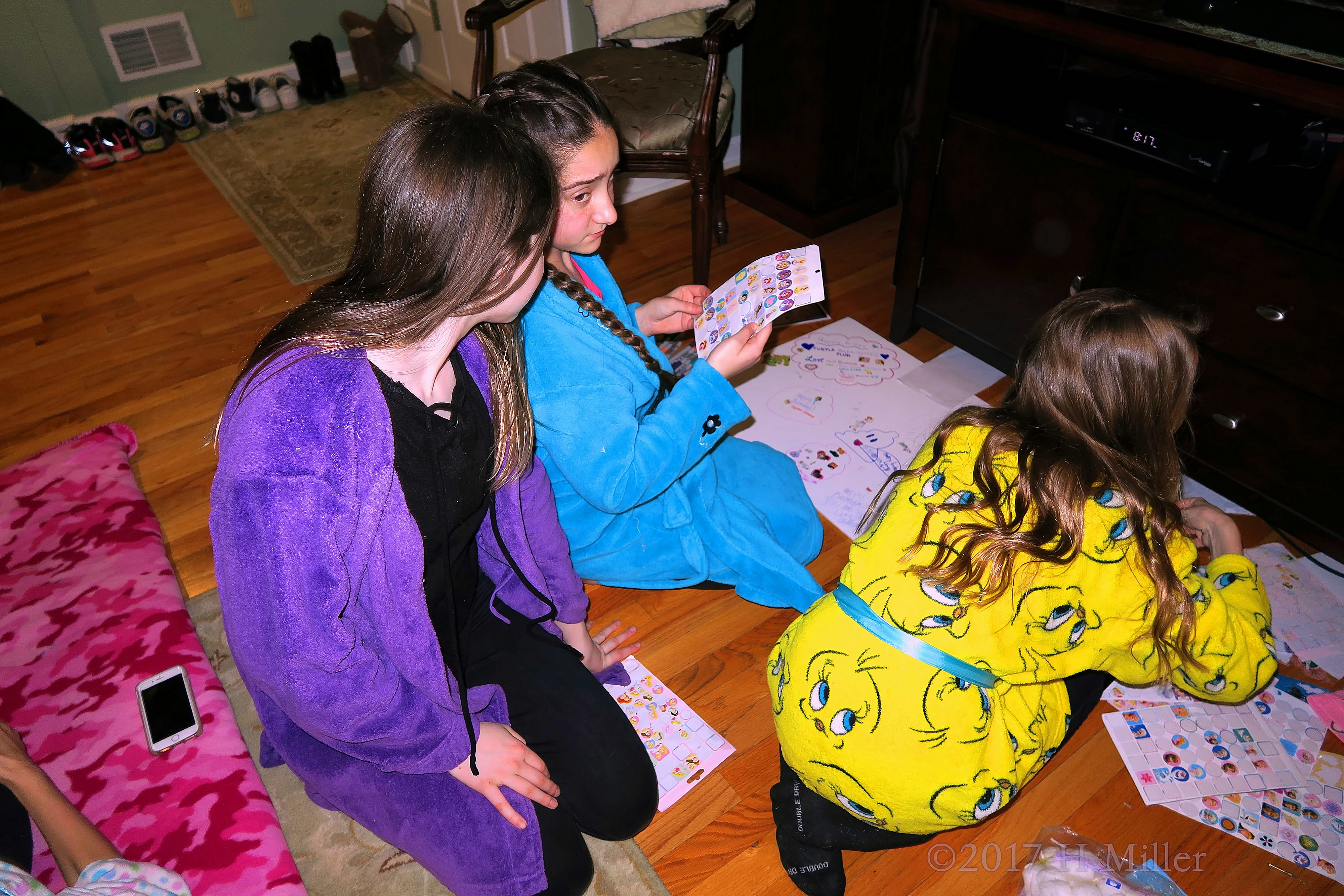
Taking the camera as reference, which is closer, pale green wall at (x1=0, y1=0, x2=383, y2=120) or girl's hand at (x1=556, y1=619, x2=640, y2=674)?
girl's hand at (x1=556, y1=619, x2=640, y2=674)

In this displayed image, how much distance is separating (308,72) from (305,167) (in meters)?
0.80

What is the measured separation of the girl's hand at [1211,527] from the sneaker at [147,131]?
4.30 metres

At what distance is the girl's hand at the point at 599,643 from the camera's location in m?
1.57

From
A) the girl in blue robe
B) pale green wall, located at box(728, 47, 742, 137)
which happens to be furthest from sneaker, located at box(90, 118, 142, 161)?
the girl in blue robe

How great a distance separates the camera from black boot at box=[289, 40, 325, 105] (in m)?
4.02

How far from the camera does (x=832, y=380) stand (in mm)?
2355

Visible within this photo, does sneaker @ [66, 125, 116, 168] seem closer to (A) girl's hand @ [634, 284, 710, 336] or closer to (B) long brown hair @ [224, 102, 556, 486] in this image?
(A) girl's hand @ [634, 284, 710, 336]

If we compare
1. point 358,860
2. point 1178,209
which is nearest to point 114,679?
point 358,860

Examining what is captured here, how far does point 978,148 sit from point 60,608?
89.3 inches

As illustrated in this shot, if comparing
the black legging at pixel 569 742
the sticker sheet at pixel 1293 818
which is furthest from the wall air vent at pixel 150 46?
the sticker sheet at pixel 1293 818

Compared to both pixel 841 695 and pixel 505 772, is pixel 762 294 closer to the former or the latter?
pixel 841 695

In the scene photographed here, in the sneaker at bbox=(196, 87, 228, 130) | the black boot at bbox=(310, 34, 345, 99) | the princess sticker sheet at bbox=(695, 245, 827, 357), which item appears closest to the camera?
the princess sticker sheet at bbox=(695, 245, 827, 357)

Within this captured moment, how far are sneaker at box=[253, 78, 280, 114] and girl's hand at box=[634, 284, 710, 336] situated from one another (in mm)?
3230

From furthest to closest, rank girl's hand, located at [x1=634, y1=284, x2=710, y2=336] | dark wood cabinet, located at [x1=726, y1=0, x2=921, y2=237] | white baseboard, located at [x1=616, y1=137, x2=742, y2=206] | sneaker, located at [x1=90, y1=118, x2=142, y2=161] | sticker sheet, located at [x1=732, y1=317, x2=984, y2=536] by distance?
sneaker, located at [x1=90, y1=118, x2=142, y2=161]
white baseboard, located at [x1=616, y1=137, x2=742, y2=206]
dark wood cabinet, located at [x1=726, y1=0, x2=921, y2=237]
sticker sheet, located at [x1=732, y1=317, x2=984, y2=536]
girl's hand, located at [x1=634, y1=284, x2=710, y2=336]
